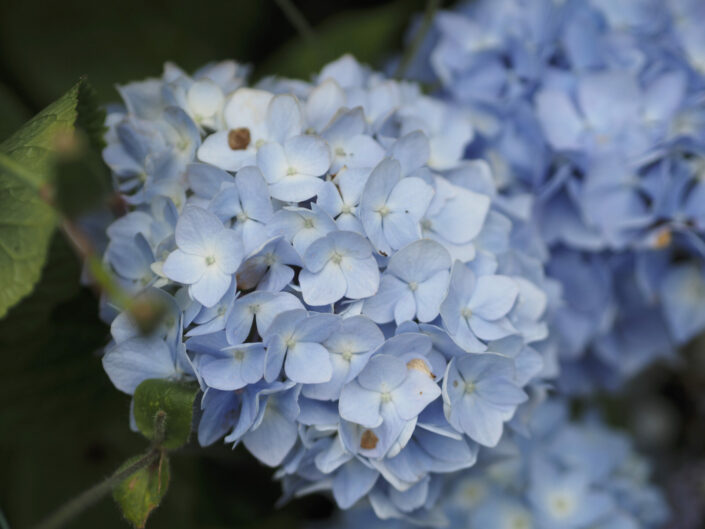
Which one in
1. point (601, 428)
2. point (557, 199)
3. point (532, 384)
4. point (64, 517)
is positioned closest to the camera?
point (64, 517)

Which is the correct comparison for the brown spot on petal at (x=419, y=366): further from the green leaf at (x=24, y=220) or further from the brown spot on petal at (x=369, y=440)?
the green leaf at (x=24, y=220)

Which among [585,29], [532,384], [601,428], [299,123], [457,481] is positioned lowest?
[601,428]

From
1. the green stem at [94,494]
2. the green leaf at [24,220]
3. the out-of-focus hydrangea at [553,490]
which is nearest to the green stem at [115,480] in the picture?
the green stem at [94,494]

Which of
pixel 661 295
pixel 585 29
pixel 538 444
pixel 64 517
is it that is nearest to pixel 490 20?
pixel 585 29

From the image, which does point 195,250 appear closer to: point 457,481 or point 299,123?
point 299,123

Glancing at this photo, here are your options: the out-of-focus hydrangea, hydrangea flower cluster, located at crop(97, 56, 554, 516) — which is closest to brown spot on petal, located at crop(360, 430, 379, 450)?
hydrangea flower cluster, located at crop(97, 56, 554, 516)

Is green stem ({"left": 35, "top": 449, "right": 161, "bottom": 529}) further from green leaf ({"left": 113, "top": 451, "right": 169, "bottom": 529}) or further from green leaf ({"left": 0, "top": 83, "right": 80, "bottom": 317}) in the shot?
green leaf ({"left": 0, "top": 83, "right": 80, "bottom": 317})
